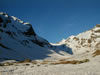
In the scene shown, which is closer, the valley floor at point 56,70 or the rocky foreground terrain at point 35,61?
the valley floor at point 56,70

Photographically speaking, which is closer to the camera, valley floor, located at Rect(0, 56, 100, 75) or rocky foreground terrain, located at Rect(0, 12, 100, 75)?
valley floor, located at Rect(0, 56, 100, 75)

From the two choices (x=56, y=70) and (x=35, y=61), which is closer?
(x=56, y=70)

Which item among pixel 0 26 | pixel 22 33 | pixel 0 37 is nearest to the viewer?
pixel 0 37

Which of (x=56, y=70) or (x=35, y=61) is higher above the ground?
(x=35, y=61)

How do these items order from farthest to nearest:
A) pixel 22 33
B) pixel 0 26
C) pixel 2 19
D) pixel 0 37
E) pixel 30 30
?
pixel 30 30
pixel 22 33
pixel 2 19
pixel 0 26
pixel 0 37

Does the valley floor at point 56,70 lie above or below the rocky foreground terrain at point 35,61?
below

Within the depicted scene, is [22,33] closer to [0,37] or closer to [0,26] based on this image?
[0,26]

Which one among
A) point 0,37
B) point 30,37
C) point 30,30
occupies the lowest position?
point 0,37

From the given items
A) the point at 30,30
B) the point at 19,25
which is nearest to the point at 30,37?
the point at 30,30

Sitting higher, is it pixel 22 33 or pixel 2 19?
pixel 2 19

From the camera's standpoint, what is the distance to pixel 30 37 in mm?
186875

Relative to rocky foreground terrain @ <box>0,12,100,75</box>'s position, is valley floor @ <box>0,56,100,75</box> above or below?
below

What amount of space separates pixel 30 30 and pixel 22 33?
21.8m

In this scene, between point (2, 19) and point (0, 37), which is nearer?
point (0, 37)
